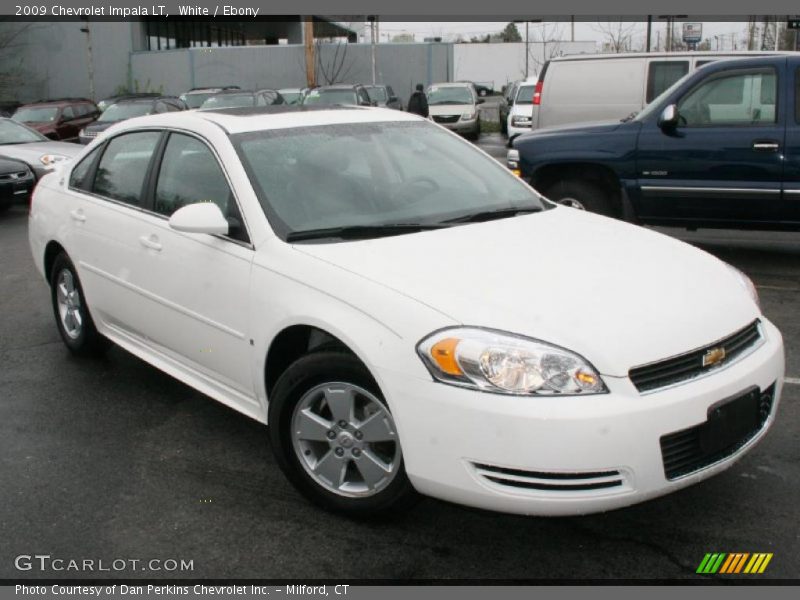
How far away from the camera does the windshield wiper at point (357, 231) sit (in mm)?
3846

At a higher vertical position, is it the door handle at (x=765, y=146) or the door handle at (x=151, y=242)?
the door handle at (x=765, y=146)

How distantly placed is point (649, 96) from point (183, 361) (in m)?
8.96

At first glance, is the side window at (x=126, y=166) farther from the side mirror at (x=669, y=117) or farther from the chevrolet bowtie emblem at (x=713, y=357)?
the side mirror at (x=669, y=117)

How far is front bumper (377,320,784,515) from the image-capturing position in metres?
2.95

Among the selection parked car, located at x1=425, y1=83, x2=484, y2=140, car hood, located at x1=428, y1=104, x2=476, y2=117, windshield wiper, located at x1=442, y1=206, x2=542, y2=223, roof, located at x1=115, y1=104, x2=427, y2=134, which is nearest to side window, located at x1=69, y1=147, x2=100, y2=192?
roof, located at x1=115, y1=104, x2=427, y2=134

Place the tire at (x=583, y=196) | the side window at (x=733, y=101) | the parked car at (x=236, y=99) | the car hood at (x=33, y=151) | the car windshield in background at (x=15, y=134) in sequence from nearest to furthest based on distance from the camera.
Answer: the side window at (x=733, y=101) < the tire at (x=583, y=196) < the car hood at (x=33, y=151) < the car windshield in background at (x=15, y=134) < the parked car at (x=236, y=99)

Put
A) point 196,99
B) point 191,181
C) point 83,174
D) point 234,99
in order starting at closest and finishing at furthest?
point 191,181, point 83,174, point 234,99, point 196,99

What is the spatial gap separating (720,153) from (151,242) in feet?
17.1

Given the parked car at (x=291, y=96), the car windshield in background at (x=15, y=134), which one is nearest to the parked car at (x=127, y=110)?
the car windshield in background at (x=15, y=134)

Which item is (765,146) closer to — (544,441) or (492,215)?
(492,215)

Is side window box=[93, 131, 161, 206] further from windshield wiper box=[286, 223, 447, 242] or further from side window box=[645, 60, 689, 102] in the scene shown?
side window box=[645, 60, 689, 102]

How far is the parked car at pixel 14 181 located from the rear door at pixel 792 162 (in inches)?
394

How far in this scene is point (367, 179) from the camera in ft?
14.1

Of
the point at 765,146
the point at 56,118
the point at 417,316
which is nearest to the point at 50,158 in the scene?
the point at 56,118
